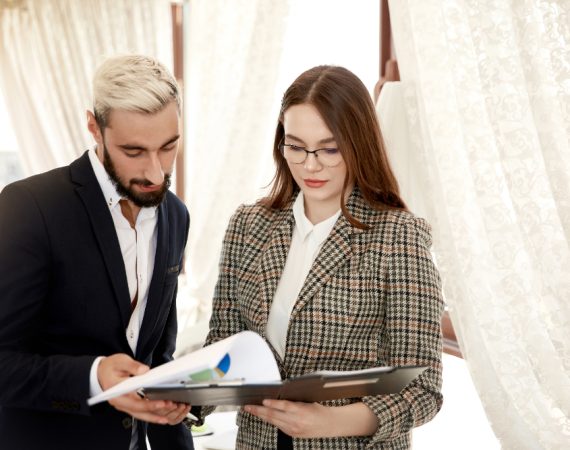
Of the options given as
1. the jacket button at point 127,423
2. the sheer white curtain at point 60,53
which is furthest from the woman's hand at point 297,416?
the sheer white curtain at point 60,53

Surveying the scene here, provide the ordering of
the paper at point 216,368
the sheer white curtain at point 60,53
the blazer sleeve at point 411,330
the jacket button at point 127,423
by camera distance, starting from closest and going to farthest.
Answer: the paper at point 216,368, the blazer sleeve at point 411,330, the jacket button at point 127,423, the sheer white curtain at point 60,53

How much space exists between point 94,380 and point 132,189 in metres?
0.44

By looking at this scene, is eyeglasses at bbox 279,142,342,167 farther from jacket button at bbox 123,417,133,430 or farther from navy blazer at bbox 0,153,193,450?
jacket button at bbox 123,417,133,430

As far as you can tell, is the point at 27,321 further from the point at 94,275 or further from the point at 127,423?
the point at 127,423

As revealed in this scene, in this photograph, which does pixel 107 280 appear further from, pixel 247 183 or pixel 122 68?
pixel 247 183

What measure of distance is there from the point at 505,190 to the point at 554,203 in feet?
0.56

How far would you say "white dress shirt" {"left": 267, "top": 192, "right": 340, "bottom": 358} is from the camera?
1.81 m

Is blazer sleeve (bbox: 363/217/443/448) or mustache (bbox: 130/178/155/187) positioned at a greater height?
mustache (bbox: 130/178/155/187)

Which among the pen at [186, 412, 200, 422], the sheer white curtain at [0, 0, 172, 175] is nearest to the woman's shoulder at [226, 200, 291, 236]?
the pen at [186, 412, 200, 422]

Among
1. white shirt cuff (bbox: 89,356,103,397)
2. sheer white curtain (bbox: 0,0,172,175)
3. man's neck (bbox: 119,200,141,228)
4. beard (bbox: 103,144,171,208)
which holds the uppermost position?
sheer white curtain (bbox: 0,0,172,175)

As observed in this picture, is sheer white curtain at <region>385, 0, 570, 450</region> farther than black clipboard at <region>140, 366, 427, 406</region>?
Yes

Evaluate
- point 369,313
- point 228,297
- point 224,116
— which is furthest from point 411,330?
point 224,116

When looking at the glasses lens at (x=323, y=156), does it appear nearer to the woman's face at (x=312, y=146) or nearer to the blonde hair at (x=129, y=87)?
the woman's face at (x=312, y=146)

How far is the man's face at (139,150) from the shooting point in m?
1.73
